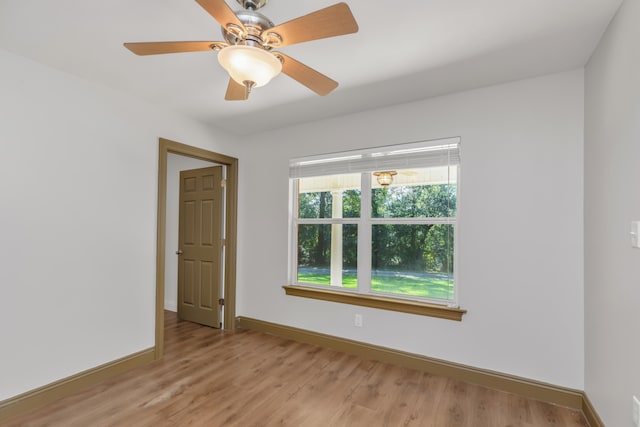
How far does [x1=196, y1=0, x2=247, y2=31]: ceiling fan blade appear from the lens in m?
1.26

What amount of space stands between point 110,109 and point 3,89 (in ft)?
2.21

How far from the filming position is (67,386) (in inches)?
93.6

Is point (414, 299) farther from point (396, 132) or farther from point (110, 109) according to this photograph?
point (110, 109)

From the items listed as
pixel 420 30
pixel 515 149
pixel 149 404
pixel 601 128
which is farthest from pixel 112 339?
pixel 601 128

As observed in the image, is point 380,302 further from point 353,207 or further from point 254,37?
point 254,37

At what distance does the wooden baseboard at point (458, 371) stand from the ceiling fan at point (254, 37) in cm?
258

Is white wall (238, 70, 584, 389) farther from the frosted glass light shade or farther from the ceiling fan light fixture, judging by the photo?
the frosted glass light shade

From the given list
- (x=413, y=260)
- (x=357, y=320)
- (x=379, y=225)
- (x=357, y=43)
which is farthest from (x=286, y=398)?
(x=357, y=43)

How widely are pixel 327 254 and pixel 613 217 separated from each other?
7.74 feet

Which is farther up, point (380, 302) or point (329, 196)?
point (329, 196)

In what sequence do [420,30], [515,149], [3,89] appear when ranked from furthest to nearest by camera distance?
[515,149], [3,89], [420,30]

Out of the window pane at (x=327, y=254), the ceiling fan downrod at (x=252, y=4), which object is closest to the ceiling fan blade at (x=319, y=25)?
the ceiling fan downrod at (x=252, y=4)

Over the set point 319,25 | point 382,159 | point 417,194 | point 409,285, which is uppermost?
point 319,25

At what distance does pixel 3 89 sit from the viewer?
212cm
